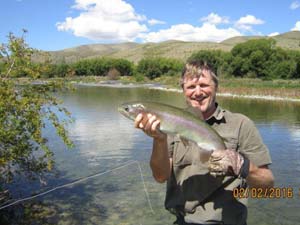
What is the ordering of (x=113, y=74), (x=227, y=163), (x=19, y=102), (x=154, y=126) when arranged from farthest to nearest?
(x=113, y=74)
(x=19, y=102)
(x=154, y=126)
(x=227, y=163)

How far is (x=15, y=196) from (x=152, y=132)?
950 centimetres

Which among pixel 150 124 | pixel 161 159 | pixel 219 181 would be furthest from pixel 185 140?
pixel 219 181

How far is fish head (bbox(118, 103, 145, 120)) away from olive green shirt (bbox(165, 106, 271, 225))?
1.85 feet

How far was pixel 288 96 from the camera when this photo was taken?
5019 cm

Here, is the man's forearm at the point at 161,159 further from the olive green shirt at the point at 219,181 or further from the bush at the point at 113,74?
the bush at the point at 113,74

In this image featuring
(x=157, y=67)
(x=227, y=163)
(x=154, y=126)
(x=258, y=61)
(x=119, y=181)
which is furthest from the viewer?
(x=157, y=67)

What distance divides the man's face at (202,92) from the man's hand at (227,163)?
2.13 feet

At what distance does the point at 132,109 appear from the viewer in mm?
3908

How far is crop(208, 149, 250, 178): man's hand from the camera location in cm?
342

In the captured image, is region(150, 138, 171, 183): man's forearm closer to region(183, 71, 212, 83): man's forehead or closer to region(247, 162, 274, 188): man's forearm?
region(183, 71, 212, 83): man's forehead

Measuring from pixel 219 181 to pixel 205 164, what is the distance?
0.70 ft

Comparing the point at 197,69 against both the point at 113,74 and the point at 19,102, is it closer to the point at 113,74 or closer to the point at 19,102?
the point at 19,102

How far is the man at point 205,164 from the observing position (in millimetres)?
3811

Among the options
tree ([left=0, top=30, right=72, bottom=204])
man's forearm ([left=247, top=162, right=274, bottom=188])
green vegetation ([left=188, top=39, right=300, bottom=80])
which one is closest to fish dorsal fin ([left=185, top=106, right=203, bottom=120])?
man's forearm ([left=247, top=162, right=274, bottom=188])
